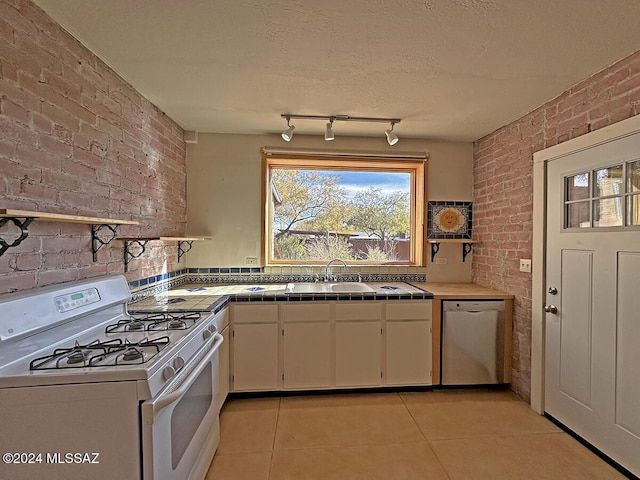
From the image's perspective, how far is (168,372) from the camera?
1215 mm

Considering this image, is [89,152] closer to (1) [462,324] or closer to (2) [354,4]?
(2) [354,4]

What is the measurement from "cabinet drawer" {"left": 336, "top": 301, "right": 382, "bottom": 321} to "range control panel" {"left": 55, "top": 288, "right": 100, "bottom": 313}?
1.66 meters

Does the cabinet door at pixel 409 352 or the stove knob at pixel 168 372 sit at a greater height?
the stove knob at pixel 168 372

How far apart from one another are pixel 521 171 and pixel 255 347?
→ 2626mm

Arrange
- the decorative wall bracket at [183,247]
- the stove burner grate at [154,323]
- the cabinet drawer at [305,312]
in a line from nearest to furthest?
the stove burner grate at [154,323] < the cabinet drawer at [305,312] < the decorative wall bracket at [183,247]

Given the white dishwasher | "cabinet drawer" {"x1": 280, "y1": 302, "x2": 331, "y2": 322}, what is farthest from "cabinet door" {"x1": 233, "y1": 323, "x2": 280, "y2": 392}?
the white dishwasher

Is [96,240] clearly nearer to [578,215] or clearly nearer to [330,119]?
[330,119]

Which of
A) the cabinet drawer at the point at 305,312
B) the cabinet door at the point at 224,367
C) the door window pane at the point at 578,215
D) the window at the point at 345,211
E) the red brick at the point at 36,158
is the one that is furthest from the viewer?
the window at the point at 345,211

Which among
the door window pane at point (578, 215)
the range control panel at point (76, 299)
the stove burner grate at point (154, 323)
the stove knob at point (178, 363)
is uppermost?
the door window pane at point (578, 215)

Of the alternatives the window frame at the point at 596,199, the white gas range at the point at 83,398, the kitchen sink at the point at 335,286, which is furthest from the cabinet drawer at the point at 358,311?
the window frame at the point at 596,199

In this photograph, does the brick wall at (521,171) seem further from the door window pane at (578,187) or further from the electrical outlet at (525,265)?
the door window pane at (578,187)

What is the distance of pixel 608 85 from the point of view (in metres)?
1.81

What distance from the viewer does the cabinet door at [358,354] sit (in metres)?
2.60

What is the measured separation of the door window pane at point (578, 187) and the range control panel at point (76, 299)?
9.66 ft
